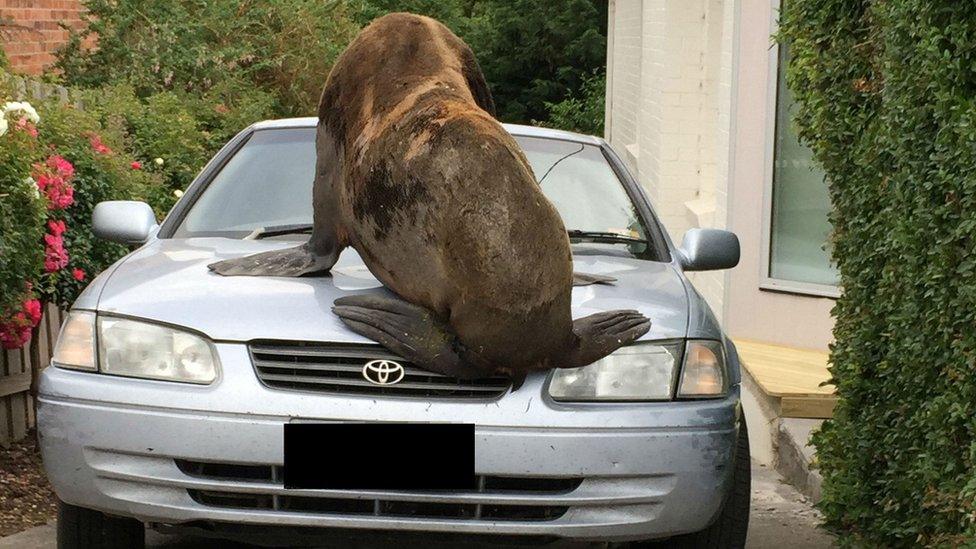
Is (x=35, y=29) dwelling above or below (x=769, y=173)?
above

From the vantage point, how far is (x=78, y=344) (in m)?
4.80

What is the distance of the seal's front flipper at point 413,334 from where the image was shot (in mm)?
4574

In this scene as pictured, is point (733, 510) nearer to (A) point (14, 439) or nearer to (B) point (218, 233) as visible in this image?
(B) point (218, 233)

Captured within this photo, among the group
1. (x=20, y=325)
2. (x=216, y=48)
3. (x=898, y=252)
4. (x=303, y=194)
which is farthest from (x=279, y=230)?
(x=216, y=48)

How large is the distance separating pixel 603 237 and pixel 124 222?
68.0 inches

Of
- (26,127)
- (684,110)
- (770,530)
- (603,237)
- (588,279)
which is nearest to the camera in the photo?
(588,279)

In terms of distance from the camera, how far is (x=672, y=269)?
571 centimetres

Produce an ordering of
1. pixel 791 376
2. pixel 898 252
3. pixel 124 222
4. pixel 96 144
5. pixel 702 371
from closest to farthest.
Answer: pixel 702 371 → pixel 898 252 → pixel 124 222 → pixel 96 144 → pixel 791 376

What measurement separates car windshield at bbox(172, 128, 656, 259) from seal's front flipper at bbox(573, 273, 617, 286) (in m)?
0.57

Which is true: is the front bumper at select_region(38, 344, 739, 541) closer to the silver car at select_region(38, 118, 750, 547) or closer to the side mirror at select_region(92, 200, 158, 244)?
the silver car at select_region(38, 118, 750, 547)

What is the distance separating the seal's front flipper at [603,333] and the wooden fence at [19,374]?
139 inches

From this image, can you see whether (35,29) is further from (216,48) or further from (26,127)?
(26,127)

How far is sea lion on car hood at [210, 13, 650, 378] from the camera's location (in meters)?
4.59

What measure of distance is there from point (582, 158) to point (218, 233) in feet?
4.85
